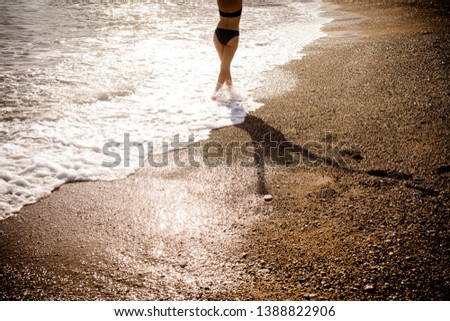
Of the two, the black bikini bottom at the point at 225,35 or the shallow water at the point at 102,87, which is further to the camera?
the black bikini bottom at the point at 225,35

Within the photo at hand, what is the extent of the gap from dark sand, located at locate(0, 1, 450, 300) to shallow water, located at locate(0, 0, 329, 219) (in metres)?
0.49

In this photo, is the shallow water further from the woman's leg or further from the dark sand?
the dark sand

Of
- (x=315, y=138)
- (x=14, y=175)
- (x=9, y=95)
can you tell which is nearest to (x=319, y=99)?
(x=315, y=138)

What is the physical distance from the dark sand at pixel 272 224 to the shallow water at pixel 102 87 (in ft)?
1.60

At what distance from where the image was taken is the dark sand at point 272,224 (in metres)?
1.90

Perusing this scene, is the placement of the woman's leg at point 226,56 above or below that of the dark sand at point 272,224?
above

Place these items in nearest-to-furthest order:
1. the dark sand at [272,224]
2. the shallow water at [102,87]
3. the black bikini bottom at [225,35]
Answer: the dark sand at [272,224]
the shallow water at [102,87]
the black bikini bottom at [225,35]

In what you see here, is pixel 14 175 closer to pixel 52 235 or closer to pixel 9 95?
pixel 52 235

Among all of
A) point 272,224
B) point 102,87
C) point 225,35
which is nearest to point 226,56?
point 225,35

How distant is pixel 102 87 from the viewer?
17.7ft

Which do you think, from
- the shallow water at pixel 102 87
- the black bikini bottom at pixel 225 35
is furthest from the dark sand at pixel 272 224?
the black bikini bottom at pixel 225 35

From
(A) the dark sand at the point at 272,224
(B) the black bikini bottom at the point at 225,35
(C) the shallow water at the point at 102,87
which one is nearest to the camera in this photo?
(A) the dark sand at the point at 272,224

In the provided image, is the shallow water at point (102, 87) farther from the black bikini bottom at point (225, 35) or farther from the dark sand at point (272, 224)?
the black bikini bottom at point (225, 35)

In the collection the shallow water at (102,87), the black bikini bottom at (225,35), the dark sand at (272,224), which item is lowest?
the dark sand at (272,224)
